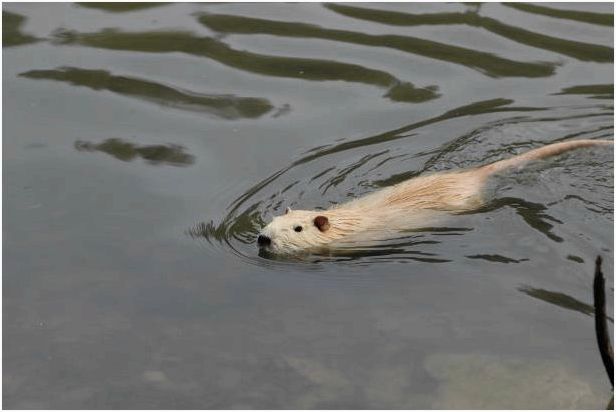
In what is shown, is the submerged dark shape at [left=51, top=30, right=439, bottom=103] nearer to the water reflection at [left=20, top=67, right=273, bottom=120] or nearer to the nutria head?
the water reflection at [left=20, top=67, right=273, bottom=120]

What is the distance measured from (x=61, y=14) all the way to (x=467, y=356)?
630 centimetres

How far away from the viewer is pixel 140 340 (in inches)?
215

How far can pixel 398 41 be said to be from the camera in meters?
9.58

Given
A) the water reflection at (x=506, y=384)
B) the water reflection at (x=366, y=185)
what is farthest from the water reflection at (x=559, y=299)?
the water reflection at (x=506, y=384)

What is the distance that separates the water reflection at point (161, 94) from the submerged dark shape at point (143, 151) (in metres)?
0.75

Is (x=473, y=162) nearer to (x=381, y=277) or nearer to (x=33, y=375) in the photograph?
(x=381, y=277)

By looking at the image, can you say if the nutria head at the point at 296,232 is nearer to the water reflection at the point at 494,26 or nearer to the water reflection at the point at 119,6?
the water reflection at the point at 494,26

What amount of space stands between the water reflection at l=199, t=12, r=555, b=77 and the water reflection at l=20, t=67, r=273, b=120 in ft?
4.22

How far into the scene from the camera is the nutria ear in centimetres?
661

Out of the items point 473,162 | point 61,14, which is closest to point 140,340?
point 473,162

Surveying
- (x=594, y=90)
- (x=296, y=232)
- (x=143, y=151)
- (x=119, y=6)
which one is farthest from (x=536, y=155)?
(x=119, y=6)

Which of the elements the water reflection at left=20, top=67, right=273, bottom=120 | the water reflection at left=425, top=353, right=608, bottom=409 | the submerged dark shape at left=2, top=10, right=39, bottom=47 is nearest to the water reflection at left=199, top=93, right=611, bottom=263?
the water reflection at left=20, top=67, right=273, bottom=120

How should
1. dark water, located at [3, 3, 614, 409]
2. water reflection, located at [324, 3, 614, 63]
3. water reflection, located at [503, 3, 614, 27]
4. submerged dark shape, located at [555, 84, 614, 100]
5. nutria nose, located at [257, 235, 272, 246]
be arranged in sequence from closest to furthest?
dark water, located at [3, 3, 614, 409], nutria nose, located at [257, 235, 272, 246], submerged dark shape, located at [555, 84, 614, 100], water reflection, located at [324, 3, 614, 63], water reflection, located at [503, 3, 614, 27]

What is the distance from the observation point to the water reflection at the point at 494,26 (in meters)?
9.25
